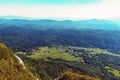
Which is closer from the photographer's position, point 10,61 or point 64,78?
point 10,61

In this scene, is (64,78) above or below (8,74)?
below

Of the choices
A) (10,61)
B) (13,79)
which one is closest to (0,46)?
(10,61)

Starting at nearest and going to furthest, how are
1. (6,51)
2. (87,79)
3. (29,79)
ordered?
(29,79) → (87,79) → (6,51)

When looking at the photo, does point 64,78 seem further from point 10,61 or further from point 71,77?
point 10,61

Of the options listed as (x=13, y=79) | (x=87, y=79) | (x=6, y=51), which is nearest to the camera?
(x=13, y=79)

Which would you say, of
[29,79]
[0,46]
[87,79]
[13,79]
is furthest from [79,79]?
[0,46]

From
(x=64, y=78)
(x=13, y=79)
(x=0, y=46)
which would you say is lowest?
(x=64, y=78)

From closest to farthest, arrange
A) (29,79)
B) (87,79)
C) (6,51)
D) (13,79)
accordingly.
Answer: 1. (13,79)
2. (29,79)
3. (87,79)
4. (6,51)

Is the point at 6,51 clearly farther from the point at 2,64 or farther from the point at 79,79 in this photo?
the point at 79,79

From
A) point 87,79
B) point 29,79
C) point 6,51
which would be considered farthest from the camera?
point 6,51
